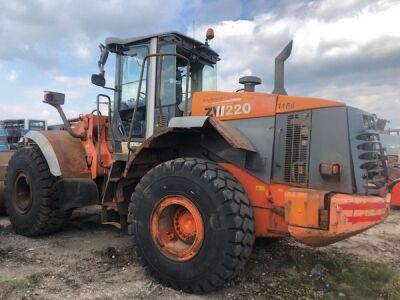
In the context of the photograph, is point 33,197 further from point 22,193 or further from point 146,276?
point 146,276

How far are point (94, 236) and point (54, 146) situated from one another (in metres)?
1.42

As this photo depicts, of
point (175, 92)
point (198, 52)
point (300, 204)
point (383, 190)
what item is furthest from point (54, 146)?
point (383, 190)

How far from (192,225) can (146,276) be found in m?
0.76

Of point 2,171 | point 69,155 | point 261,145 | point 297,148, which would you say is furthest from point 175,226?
point 2,171

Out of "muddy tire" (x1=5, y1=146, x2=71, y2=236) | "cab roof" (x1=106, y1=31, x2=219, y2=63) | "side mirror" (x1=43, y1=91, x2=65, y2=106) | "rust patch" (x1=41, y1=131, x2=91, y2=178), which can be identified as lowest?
"muddy tire" (x1=5, y1=146, x2=71, y2=236)

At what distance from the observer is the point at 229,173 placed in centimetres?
448

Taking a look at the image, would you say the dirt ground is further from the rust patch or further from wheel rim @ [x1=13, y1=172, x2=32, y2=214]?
the rust patch

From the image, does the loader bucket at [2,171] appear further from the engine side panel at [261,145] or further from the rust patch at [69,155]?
the engine side panel at [261,145]

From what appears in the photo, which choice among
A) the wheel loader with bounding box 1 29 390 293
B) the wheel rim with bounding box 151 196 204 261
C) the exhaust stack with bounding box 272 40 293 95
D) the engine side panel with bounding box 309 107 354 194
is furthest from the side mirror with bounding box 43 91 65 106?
the engine side panel with bounding box 309 107 354 194

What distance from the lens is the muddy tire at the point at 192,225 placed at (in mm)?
4137

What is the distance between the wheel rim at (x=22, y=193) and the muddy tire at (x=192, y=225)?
261 cm

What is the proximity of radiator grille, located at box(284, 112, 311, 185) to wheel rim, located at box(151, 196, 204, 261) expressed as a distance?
101 cm

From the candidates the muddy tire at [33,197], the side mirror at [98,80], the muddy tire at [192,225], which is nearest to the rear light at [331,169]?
the muddy tire at [192,225]

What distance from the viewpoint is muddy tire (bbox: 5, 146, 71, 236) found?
6270 millimetres
